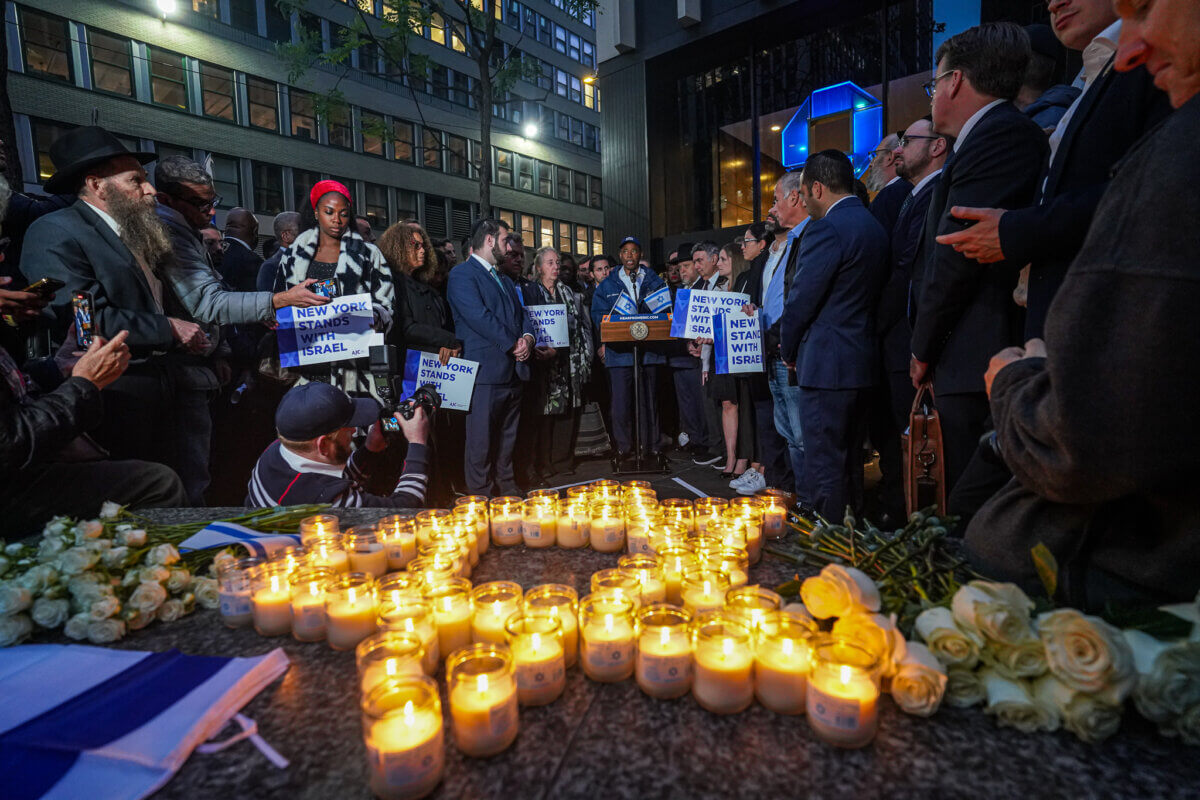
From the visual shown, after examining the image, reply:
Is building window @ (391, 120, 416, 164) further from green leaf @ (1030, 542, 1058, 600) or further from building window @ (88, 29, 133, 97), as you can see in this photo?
green leaf @ (1030, 542, 1058, 600)

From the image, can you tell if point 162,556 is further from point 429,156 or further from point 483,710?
point 429,156

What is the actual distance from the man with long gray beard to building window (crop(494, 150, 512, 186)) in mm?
32223

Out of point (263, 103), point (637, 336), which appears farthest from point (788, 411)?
point (263, 103)

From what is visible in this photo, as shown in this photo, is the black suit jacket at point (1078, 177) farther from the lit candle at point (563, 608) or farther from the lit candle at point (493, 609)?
the lit candle at point (493, 609)

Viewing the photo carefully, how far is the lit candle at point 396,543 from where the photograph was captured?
209 cm

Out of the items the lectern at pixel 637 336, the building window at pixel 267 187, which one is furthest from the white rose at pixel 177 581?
the building window at pixel 267 187

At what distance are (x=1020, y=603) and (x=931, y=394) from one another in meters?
2.07

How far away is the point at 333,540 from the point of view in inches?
78.3

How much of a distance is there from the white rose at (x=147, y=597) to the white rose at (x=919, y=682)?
1866 millimetres

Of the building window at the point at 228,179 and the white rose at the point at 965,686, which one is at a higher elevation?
the building window at the point at 228,179

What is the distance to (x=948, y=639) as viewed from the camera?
115 cm

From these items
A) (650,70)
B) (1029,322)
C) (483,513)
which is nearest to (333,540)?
(483,513)

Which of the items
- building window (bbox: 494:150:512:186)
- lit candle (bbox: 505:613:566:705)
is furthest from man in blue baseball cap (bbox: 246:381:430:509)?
building window (bbox: 494:150:512:186)

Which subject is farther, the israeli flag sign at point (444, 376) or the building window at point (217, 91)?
the building window at point (217, 91)
